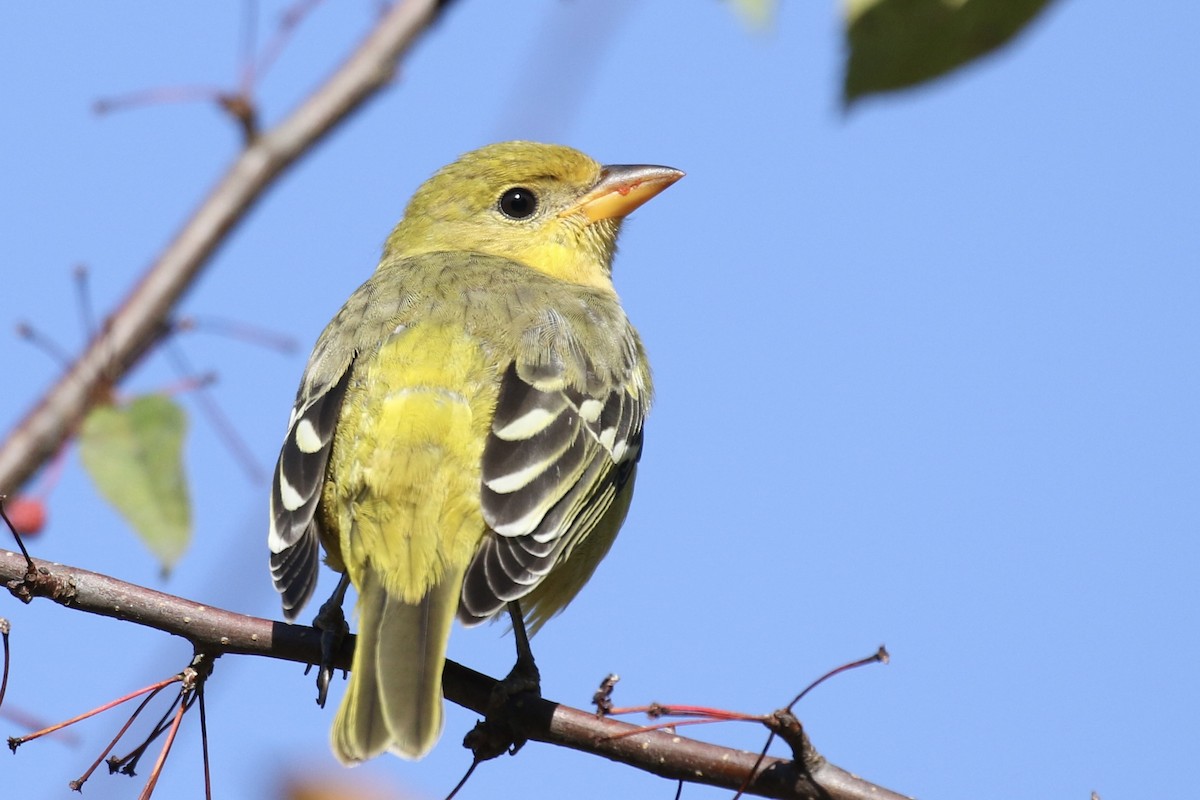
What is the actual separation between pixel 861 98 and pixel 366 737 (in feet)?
7.53

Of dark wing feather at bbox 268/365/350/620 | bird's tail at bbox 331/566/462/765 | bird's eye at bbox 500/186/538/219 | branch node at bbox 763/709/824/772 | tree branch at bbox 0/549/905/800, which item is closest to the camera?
branch node at bbox 763/709/824/772

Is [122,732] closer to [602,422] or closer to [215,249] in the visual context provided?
[215,249]

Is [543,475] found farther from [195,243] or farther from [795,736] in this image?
[795,736]

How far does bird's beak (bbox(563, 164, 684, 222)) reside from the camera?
6.14 meters

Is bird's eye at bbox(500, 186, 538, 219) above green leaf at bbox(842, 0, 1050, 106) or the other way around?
above

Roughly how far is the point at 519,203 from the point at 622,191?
0.49 meters

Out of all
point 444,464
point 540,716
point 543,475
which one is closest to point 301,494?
point 444,464

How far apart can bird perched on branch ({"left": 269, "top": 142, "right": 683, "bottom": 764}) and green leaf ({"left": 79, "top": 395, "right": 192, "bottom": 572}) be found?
1.19 ft

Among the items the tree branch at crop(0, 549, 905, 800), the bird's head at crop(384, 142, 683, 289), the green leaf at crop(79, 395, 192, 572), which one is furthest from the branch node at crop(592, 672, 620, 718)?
the bird's head at crop(384, 142, 683, 289)

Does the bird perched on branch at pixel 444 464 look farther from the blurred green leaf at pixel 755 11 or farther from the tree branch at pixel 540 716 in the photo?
the blurred green leaf at pixel 755 11

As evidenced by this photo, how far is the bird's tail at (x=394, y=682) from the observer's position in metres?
3.42

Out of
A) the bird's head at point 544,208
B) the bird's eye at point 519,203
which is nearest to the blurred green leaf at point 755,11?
the bird's head at point 544,208

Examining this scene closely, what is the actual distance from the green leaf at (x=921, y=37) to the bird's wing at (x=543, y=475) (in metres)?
2.23

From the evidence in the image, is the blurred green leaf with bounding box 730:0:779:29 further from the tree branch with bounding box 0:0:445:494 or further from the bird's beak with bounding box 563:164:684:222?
the bird's beak with bounding box 563:164:684:222
